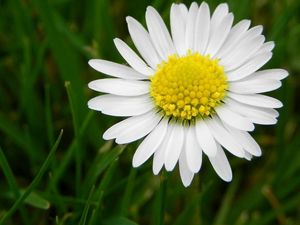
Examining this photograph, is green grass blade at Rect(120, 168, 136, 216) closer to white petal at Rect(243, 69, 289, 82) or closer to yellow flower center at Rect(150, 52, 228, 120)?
yellow flower center at Rect(150, 52, 228, 120)

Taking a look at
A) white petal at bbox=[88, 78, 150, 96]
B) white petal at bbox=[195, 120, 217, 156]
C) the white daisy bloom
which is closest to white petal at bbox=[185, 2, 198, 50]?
the white daisy bloom

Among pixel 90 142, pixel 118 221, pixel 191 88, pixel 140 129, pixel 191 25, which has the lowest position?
pixel 118 221

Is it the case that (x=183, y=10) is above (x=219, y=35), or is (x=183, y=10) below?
above

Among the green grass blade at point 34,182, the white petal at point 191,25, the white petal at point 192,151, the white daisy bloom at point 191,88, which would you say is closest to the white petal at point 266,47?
the white daisy bloom at point 191,88

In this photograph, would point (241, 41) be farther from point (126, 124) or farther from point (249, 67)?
point (126, 124)

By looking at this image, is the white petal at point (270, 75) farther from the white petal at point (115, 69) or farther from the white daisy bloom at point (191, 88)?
the white petal at point (115, 69)

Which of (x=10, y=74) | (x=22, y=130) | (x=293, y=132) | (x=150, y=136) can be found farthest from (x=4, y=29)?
(x=293, y=132)

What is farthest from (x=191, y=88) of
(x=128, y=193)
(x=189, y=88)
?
(x=128, y=193)
